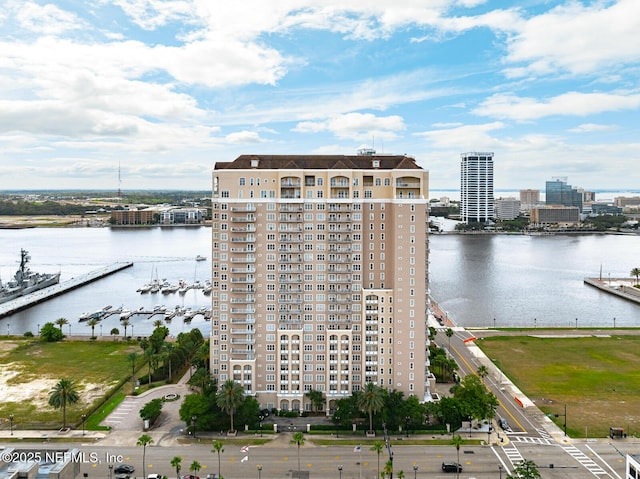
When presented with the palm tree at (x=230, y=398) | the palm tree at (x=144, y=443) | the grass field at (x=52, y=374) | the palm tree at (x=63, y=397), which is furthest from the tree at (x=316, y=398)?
the palm tree at (x=63, y=397)

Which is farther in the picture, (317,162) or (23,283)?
(23,283)

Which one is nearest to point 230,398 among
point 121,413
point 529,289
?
point 121,413

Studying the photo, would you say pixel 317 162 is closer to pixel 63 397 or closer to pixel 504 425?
pixel 504 425

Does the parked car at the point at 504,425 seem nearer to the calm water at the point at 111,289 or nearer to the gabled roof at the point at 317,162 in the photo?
the gabled roof at the point at 317,162

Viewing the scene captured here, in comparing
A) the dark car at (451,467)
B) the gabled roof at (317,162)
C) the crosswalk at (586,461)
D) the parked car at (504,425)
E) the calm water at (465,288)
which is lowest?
the crosswalk at (586,461)

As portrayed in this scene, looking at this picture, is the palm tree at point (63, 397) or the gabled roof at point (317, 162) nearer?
the palm tree at point (63, 397)

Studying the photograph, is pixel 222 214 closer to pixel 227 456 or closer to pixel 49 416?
pixel 227 456

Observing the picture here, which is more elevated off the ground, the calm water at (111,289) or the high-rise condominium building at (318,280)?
the high-rise condominium building at (318,280)
